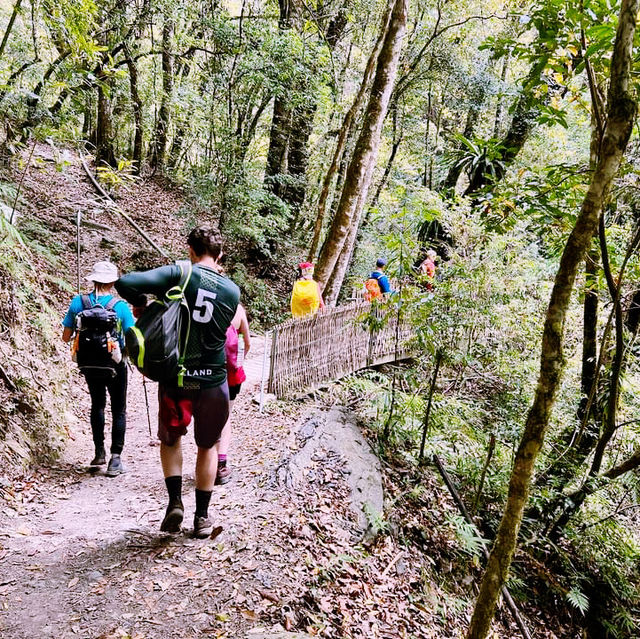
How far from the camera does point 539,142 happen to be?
16.0 meters

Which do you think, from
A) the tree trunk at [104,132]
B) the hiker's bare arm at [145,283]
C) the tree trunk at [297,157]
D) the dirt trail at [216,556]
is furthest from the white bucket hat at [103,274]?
the tree trunk at [104,132]

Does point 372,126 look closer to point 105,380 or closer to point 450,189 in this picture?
point 450,189

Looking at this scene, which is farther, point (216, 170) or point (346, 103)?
point (346, 103)

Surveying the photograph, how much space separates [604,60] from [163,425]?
4504 millimetres

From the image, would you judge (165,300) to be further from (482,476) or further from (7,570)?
(482,476)

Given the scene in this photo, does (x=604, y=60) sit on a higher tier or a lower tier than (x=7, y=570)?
higher

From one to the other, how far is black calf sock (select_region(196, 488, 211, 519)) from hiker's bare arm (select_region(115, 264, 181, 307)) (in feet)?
4.88

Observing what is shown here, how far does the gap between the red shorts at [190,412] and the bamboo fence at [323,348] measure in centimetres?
332

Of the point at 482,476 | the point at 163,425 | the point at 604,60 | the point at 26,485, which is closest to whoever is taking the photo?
the point at 163,425

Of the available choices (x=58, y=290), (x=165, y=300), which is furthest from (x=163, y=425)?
(x=58, y=290)

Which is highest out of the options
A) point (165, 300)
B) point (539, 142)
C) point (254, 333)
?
point (539, 142)

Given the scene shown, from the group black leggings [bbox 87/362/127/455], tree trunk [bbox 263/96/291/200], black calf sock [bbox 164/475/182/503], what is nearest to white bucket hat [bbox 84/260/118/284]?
black leggings [bbox 87/362/127/455]

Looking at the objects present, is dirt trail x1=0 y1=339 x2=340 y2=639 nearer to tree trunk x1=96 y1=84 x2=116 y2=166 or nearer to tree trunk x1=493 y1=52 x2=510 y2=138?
tree trunk x1=96 y1=84 x2=116 y2=166

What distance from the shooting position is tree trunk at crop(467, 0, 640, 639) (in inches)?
93.3
